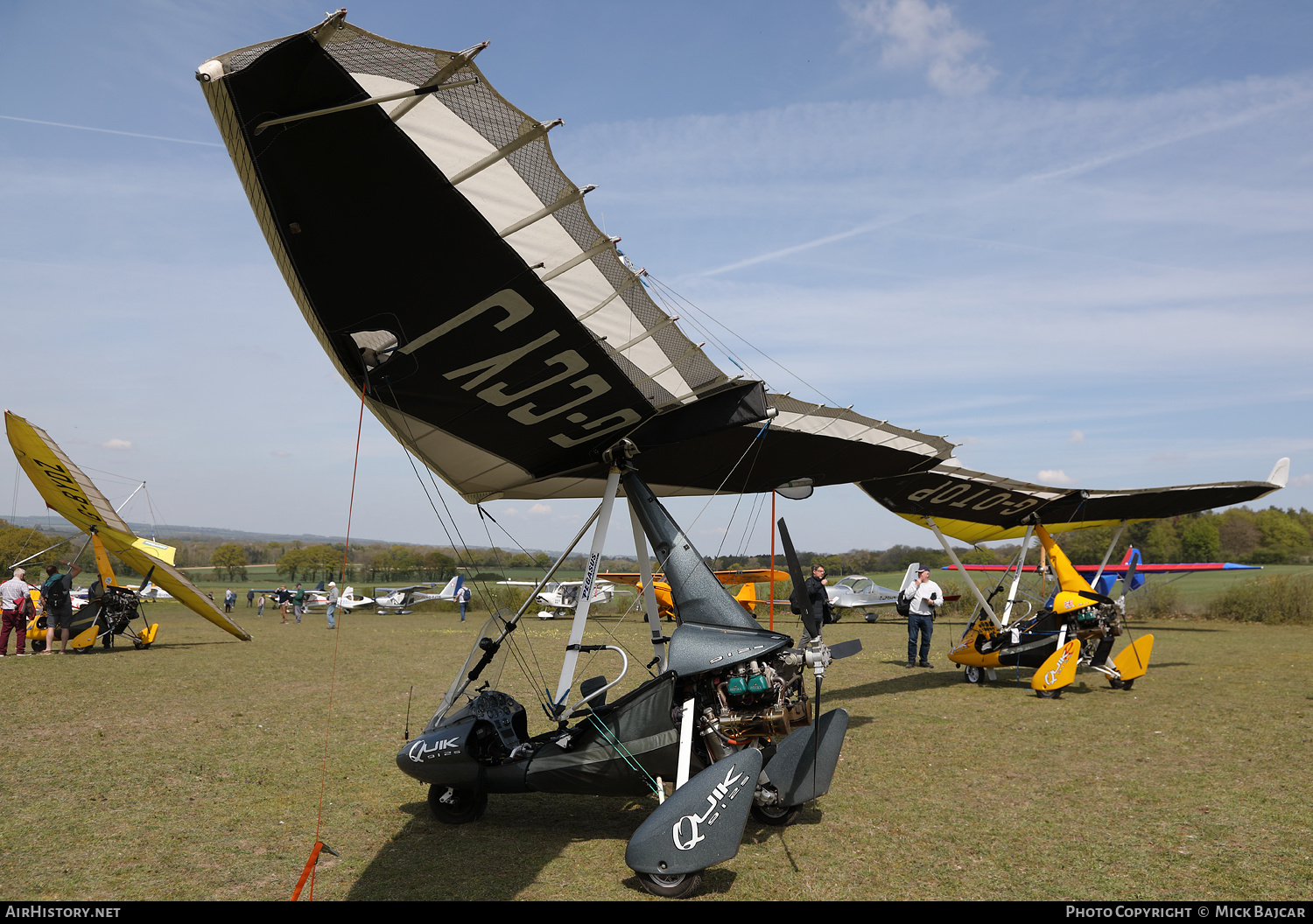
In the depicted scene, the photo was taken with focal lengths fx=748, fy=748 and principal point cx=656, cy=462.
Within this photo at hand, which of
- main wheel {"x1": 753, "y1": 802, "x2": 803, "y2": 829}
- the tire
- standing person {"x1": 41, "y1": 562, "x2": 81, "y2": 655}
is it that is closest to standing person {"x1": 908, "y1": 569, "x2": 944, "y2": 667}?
main wheel {"x1": 753, "y1": 802, "x2": 803, "y2": 829}

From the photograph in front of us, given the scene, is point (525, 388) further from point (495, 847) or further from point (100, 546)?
point (100, 546)

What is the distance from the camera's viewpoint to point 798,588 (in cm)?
531

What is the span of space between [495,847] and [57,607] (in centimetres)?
1518

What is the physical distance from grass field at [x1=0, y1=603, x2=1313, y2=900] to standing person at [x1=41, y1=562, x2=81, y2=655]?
5.04 meters

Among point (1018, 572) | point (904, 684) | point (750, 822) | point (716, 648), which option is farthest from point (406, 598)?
point (716, 648)

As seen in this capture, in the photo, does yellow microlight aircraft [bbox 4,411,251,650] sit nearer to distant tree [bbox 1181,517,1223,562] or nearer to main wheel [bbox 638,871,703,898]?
main wheel [bbox 638,871,703,898]

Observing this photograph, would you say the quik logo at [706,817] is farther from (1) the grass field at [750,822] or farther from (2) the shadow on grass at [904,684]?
(2) the shadow on grass at [904,684]

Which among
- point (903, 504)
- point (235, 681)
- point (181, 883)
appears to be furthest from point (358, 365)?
point (235, 681)

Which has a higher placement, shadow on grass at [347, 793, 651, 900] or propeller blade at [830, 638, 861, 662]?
propeller blade at [830, 638, 861, 662]

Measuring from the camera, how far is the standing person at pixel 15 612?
46.3 feet

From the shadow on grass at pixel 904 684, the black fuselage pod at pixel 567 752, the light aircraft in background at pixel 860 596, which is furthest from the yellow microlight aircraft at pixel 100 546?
the light aircraft in background at pixel 860 596

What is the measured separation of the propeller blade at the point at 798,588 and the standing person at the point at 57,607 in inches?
605

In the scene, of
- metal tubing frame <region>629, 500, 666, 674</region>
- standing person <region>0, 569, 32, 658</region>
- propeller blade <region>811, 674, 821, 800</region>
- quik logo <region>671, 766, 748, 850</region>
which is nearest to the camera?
quik logo <region>671, 766, 748, 850</region>

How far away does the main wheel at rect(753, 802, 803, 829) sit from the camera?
16.9ft
